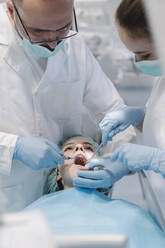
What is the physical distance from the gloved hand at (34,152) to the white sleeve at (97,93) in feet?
1.73

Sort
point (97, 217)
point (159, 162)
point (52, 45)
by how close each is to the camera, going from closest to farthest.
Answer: point (159, 162), point (97, 217), point (52, 45)

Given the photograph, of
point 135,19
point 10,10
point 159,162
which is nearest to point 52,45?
point 10,10

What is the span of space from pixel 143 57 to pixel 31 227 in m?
1.15

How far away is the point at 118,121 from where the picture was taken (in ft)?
6.19

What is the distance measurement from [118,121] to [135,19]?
65 centimetres

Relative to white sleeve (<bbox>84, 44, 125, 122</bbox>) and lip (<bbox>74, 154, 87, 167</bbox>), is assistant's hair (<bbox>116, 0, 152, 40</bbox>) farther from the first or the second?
lip (<bbox>74, 154, 87, 167</bbox>)

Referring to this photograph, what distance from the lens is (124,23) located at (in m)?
1.46

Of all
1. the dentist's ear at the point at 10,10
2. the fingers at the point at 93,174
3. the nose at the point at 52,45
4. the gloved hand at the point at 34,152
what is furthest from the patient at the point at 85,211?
the dentist's ear at the point at 10,10

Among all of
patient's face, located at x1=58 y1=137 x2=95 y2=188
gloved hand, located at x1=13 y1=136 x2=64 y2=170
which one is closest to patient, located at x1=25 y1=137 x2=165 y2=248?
patient's face, located at x1=58 y1=137 x2=95 y2=188

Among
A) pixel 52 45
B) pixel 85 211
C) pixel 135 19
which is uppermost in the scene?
pixel 135 19

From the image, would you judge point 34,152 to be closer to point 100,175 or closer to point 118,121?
point 100,175

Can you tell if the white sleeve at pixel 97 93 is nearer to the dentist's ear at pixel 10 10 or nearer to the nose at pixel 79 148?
the nose at pixel 79 148

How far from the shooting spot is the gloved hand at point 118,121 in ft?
6.12

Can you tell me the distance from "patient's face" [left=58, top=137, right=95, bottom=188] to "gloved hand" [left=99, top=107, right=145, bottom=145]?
142mm
